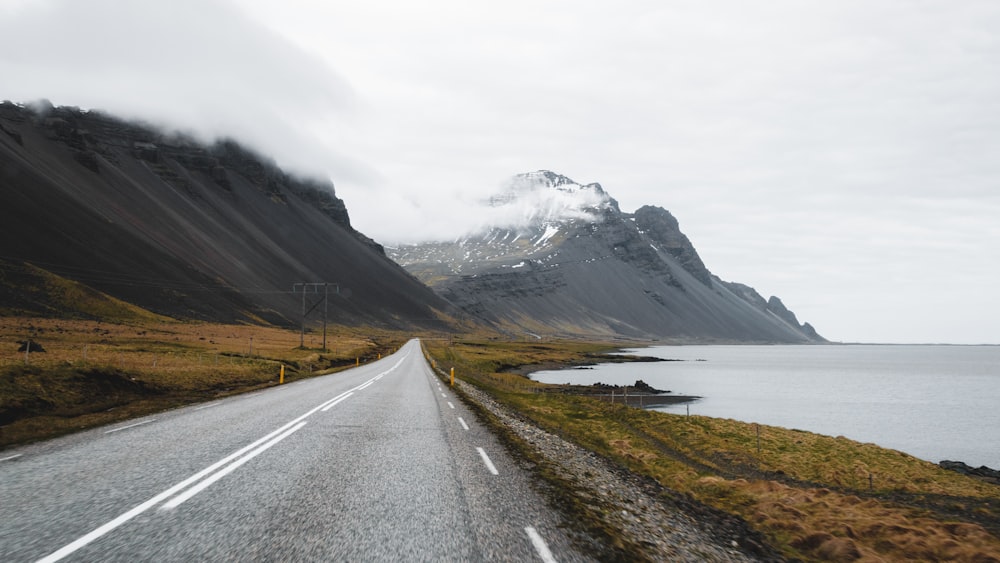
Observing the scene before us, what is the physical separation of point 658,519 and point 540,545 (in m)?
2.93

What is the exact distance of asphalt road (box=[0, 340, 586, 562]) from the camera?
652 centimetres

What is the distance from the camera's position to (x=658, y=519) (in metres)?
9.05

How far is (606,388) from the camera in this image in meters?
67.0

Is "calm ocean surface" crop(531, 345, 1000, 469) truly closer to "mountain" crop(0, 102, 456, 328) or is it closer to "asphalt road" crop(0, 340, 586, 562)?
"asphalt road" crop(0, 340, 586, 562)

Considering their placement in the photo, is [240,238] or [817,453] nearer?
[817,453]

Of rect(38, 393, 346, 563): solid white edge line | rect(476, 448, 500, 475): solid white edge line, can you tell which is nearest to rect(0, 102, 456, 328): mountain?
rect(476, 448, 500, 475): solid white edge line

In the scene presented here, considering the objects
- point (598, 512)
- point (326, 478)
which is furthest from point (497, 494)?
point (326, 478)

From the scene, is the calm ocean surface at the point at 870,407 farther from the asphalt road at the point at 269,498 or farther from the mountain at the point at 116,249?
the mountain at the point at 116,249

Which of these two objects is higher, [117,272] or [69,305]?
[117,272]

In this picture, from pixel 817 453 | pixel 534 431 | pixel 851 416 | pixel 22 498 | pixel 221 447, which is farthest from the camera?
pixel 851 416

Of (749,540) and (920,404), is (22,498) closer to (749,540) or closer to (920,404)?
(749,540)

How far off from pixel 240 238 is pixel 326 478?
677 feet

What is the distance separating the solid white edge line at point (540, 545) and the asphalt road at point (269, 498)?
0.02 m

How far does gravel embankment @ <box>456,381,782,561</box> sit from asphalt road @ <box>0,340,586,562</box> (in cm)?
118
